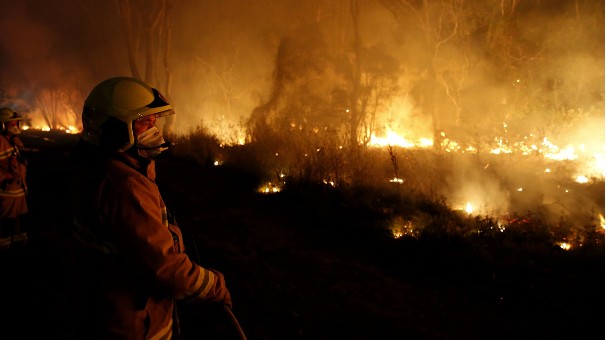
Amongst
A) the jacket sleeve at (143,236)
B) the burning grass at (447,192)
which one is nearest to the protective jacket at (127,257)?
the jacket sleeve at (143,236)

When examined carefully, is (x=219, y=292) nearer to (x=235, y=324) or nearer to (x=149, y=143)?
(x=235, y=324)

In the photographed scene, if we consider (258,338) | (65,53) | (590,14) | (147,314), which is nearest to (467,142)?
(590,14)

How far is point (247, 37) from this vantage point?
86.1ft

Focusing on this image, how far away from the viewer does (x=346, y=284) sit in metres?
4.78

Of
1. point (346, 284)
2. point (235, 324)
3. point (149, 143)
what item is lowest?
point (346, 284)

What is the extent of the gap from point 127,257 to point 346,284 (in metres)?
3.37

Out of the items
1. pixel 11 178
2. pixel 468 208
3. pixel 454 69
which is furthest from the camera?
pixel 454 69

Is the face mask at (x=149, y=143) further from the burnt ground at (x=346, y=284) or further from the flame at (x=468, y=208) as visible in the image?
the flame at (x=468, y=208)

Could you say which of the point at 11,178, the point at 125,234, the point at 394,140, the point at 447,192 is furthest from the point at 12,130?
the point at 394,140

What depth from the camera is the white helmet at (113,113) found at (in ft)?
6.72

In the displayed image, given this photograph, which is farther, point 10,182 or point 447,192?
point 447,192

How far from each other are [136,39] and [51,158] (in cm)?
924

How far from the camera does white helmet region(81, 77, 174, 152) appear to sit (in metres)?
2.05

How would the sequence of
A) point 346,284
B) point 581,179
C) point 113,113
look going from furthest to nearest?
point 581,179 < point 346,284 < point 113,113
